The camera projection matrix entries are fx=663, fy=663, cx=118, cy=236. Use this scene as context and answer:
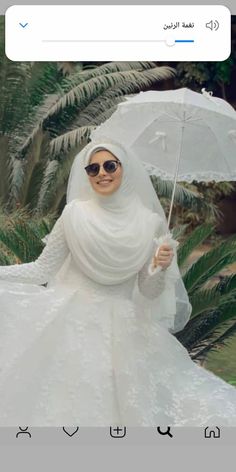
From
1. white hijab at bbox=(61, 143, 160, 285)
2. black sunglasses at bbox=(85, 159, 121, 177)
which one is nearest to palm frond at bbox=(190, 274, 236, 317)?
white hijab at bbox=(61, 143, 160, 285)

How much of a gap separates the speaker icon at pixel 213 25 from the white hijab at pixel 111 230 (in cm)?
66

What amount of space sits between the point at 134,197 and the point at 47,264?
0.51 metres

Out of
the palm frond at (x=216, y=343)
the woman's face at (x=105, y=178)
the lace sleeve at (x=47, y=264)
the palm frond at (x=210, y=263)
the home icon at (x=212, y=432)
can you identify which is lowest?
the palm frond at (x=216, y=343)

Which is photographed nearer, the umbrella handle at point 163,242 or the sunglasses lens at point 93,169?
the umbrella handle at point 163,242

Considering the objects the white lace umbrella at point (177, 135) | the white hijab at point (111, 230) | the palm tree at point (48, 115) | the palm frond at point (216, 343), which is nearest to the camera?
the white hijab at point (111, 230)

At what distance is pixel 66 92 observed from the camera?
8258 millimetres

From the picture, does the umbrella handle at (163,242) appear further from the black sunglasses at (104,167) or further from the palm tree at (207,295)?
the palm tree at (207,295)

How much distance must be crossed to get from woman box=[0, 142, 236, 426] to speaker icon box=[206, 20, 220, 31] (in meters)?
0.66

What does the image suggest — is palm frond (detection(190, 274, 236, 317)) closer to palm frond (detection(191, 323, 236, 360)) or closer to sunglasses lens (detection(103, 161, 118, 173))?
palm frond (detection(191, 323, 236, 360))

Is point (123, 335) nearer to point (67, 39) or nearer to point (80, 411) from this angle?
point (80, 411)

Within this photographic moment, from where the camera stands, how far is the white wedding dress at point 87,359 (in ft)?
9.00

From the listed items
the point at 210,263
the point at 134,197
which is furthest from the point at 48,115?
the point at 134,197

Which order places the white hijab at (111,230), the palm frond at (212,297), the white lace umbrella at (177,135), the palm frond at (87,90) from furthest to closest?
the palm frond at (87,90) < the palm frond at (212,297) < the white lace umbrella at (177,135) < the white hijab at (111,230)

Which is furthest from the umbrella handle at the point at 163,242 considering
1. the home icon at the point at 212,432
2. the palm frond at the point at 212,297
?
the palm frond at the point at 212,297
